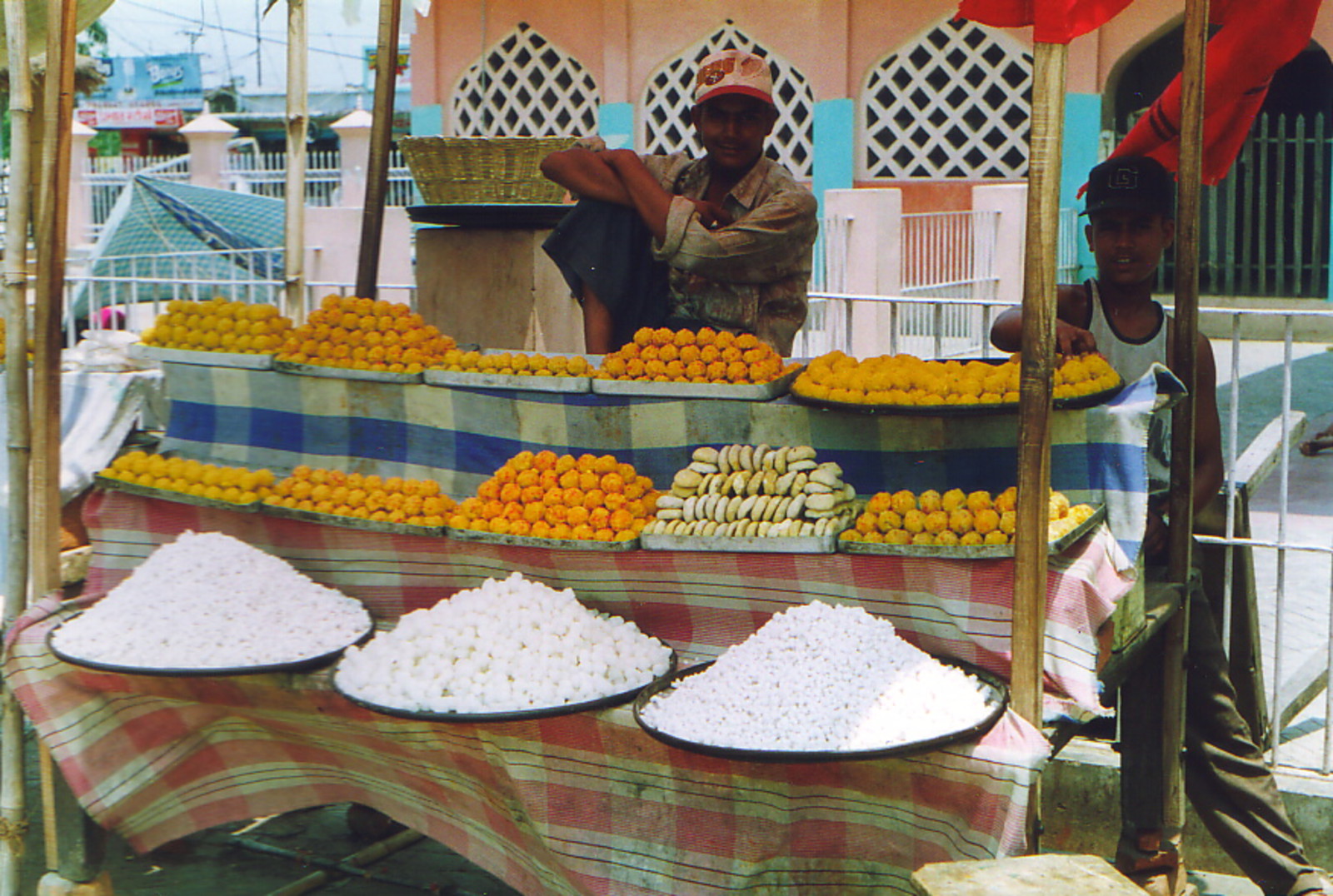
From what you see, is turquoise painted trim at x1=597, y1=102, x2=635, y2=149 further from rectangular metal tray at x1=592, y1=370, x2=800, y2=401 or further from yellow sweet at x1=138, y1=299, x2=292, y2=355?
rectangular metal tray at x1=592, y1=370, x2=800, y2=401

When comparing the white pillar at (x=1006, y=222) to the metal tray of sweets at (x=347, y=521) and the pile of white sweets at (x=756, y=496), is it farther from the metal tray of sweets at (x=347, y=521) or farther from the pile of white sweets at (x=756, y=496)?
the metal tray of sweets at (x=347, y=521)

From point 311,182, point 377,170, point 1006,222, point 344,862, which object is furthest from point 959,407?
point 311,182

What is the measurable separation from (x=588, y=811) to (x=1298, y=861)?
1.70m

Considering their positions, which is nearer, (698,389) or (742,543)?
(742,543)

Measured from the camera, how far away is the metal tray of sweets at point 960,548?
2.53 meters

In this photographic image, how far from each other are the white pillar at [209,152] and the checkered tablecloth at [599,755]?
1428 centimetres

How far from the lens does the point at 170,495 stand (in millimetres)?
3445

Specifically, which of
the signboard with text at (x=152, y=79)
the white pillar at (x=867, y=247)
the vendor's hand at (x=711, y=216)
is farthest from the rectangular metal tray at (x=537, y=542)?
the signboard with text at (x=152, y=79)

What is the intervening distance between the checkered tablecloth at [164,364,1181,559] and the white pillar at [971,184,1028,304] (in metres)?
8.15

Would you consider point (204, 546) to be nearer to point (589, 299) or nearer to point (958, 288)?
point (589, 299)

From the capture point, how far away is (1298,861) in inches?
123

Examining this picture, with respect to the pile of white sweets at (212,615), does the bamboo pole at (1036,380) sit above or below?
above

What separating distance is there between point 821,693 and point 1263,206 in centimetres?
1069

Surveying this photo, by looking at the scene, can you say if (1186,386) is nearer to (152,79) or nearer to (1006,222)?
(1006,222)
